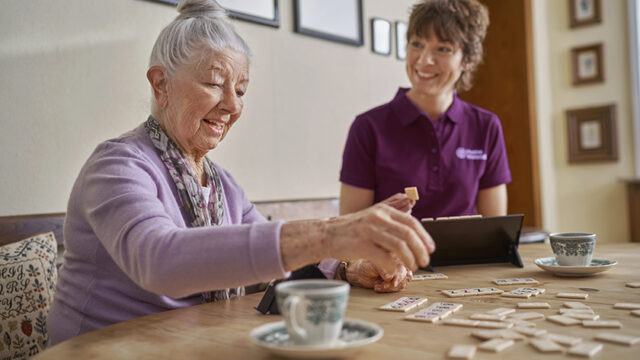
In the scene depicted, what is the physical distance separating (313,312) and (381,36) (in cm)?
331

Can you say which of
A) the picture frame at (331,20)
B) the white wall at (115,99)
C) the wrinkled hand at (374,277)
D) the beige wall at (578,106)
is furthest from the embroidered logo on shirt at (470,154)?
the beige wall at (578,106)

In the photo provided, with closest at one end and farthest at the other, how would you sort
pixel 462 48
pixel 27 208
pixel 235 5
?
pixel 27 208 < pixel 462 48 < pixel 235 5

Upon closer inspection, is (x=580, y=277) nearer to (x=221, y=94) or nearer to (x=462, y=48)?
(x=221, y=94)

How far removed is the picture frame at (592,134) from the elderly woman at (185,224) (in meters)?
3.98

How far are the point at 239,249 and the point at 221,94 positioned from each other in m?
0.71

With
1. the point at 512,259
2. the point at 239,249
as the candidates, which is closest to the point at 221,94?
the point at 239,249

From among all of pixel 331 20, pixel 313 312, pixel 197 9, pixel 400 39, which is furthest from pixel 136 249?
pixel 400 39

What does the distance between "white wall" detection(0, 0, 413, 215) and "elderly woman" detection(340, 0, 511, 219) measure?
2.18 feet

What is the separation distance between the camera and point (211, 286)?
37.8 inches

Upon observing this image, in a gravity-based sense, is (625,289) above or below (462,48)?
below

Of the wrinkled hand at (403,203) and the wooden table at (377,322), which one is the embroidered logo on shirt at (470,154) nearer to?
A: the wooden table at (377,322)

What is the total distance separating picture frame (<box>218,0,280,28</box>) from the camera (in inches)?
107

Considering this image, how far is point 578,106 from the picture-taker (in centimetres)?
486

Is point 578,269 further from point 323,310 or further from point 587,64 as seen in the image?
point 587,64
